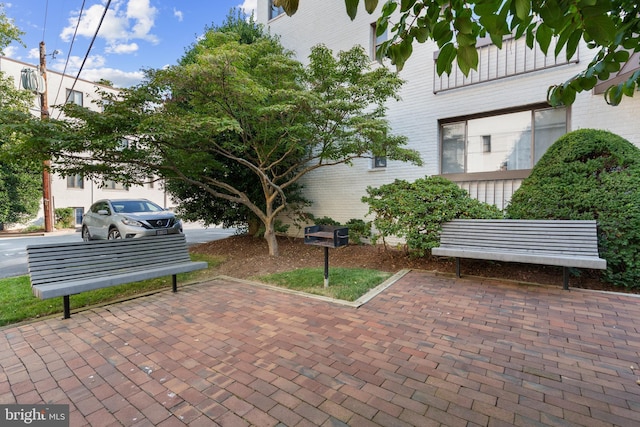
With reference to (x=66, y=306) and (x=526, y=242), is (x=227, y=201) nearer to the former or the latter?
(x=66, y=306)

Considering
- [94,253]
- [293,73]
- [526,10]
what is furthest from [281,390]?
[293,73]

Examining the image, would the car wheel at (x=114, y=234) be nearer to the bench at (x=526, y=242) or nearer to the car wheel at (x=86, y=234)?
the car wheel at (x=86, y=234)

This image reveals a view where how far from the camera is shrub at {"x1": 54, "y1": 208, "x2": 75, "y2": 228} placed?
18.6 m

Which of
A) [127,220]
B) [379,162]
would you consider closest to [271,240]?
[379,162]

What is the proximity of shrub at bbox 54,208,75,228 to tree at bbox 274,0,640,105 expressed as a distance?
23.4 m

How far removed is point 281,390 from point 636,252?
5810 millimetres

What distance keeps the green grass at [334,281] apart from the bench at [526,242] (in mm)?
1377

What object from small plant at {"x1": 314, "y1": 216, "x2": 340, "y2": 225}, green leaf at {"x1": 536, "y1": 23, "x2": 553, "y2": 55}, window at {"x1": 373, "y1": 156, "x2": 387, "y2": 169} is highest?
window at {"x1": 373, "y1": 156, "x2": 387, "y2": 169}

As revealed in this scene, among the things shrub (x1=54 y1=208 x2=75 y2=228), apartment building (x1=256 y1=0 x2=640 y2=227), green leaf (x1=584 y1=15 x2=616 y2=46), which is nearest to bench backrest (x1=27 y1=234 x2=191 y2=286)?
green leaf (x1=584 y1=15 x2=616 y2=46)

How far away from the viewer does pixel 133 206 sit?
394 inches

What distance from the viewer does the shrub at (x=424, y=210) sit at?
6164 mm

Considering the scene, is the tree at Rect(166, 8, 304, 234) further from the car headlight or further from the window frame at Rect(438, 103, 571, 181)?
the window frame at Rect(438, 103, 571, 181)

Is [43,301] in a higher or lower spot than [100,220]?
lower

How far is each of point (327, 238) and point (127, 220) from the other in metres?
6.97
